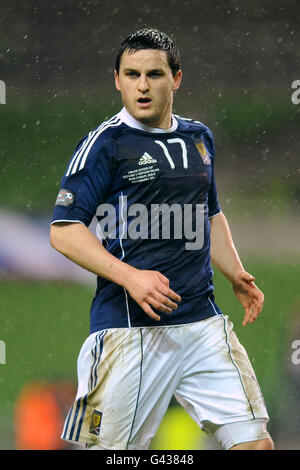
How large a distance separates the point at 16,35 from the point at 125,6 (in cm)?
82

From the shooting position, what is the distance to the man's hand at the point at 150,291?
2660mm

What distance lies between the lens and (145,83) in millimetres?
2941

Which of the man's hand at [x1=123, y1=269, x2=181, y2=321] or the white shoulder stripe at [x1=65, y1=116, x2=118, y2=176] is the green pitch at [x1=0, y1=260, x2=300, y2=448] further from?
the man's hand at [x1=123, y1=269, x2=181, y2=321]

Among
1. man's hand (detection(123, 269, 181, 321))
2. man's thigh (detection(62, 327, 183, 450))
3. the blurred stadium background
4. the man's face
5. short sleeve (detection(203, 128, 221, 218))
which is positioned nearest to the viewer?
man's hand (detection(123, 269, 181, 321))

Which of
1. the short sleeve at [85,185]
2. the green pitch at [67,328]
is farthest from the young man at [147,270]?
the green pitch at [67,328]

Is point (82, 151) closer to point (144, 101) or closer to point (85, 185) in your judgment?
point (85, 185)

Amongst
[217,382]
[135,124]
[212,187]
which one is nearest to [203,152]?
[212,187]

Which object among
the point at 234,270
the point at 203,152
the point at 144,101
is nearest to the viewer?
the point at 144,101

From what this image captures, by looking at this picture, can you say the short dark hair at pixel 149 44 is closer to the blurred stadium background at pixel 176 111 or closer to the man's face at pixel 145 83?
the man's face at pixel 145 83

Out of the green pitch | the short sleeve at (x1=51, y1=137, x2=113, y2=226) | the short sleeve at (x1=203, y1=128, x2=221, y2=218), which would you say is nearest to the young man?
the short sleeve at (x1=51, y1=137, x2=113, y2=226)

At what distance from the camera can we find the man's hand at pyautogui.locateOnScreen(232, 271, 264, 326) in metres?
3.16

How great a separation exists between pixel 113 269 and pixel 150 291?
150 mm

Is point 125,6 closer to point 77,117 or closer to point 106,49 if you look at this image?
point 106,49

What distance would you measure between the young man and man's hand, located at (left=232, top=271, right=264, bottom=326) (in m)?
0.18
